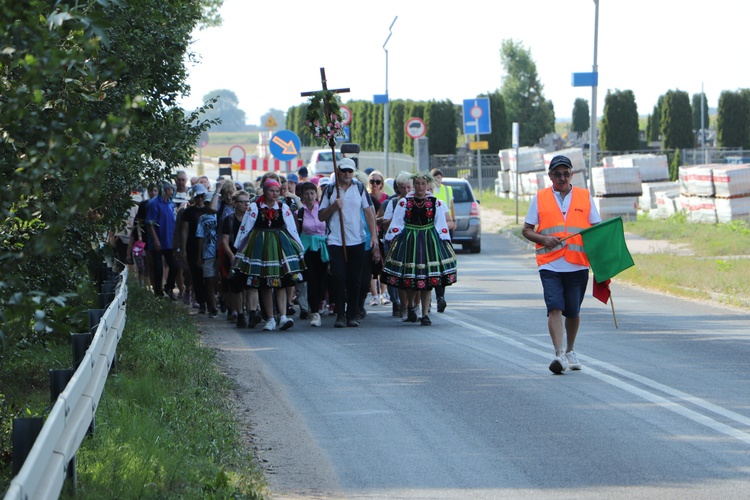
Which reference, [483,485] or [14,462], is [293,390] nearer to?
[483,485]

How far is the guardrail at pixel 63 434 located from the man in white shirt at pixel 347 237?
7089 mm

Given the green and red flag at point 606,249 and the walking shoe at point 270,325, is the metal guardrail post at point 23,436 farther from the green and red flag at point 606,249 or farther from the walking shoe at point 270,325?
the walking shoe at point 270,325

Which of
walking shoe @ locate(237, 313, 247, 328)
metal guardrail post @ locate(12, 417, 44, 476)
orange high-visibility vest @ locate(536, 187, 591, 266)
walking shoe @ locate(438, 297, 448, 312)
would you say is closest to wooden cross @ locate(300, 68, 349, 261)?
walking shoe @ locate(237, 313, 247, 328)

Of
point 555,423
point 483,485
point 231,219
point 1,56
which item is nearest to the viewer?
point 1,56

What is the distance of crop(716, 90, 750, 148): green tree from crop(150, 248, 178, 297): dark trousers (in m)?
59.5

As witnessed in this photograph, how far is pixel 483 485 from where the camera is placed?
674 cm

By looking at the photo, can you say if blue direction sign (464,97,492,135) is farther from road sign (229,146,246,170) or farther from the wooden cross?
the wooden cross

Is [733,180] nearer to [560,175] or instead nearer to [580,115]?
[560,175]

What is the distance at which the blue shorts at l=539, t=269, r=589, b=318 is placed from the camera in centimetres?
1048

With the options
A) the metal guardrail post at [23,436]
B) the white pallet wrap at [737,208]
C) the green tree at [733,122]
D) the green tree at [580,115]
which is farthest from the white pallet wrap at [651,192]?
the green tree at [580,115]

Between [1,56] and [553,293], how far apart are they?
678 cm

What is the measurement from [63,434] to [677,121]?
7272 centimetres

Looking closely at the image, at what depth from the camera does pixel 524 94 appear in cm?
10075

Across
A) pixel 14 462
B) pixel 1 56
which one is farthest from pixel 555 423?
pixel 1 56
